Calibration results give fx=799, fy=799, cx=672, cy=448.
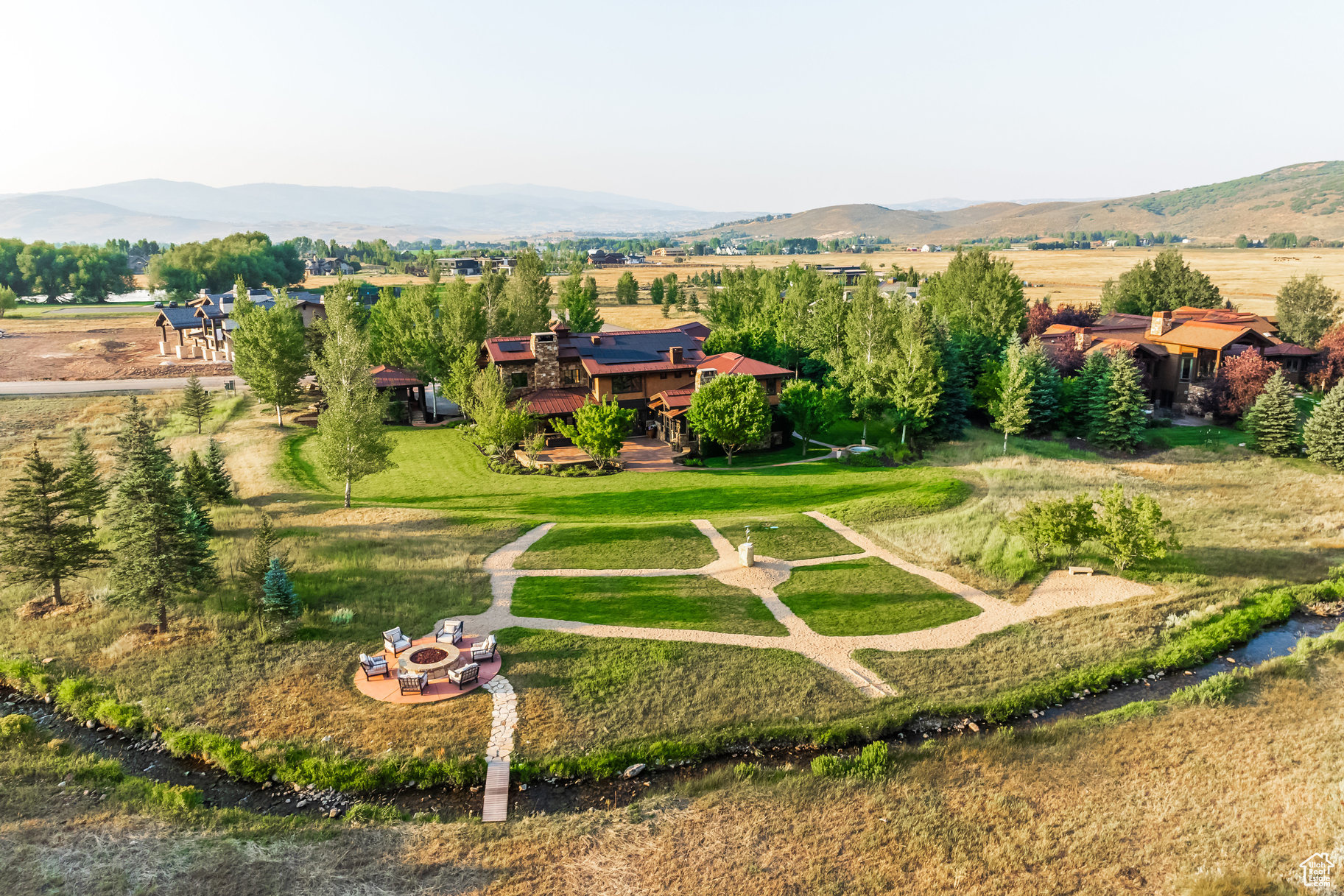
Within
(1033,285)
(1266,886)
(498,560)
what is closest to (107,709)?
(498,560)

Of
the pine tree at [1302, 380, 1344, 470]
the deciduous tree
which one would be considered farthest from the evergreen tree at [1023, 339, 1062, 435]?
the deciduous tree

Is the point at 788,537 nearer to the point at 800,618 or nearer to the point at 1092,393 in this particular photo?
the point at 800,618

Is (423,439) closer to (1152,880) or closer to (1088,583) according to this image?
(1088,583)

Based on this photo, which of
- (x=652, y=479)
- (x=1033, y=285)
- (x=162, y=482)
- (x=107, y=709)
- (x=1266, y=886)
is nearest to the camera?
(x=1266, y=886)

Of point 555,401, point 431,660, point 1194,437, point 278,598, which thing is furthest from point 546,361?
point 1194,437

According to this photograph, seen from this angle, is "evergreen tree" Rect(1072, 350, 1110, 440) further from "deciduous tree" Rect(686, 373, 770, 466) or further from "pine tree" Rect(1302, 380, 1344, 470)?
"deciduous tree" Rect(686, 373, 770, 466)

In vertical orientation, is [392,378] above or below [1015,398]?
above
